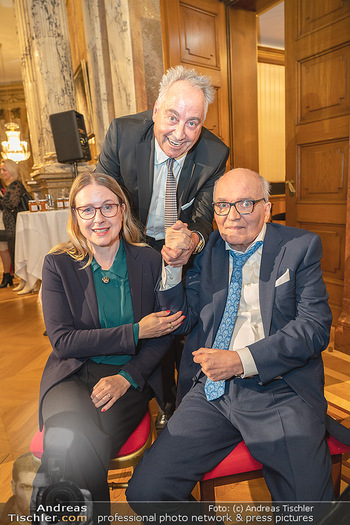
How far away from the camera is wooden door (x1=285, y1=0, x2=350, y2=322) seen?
3.25 m

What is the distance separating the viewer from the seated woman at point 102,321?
1.36m

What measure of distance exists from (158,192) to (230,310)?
0.82 meters

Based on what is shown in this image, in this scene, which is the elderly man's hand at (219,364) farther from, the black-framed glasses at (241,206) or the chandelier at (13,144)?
the chandelier at (13,144)

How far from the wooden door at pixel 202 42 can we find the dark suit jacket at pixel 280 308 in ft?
9.84

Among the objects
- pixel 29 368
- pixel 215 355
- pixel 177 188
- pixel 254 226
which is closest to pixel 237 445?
pixel 215 355

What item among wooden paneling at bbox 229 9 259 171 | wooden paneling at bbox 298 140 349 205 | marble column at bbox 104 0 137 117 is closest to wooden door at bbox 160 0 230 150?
wooden paneling at bbox 229 9 259 171

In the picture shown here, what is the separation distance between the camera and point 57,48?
5.09m

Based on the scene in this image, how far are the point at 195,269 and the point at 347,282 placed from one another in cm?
178

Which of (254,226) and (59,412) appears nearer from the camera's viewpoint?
(59,412)

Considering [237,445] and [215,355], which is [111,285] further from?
[237,445]

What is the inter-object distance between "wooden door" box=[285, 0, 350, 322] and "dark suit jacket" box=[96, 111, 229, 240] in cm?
184

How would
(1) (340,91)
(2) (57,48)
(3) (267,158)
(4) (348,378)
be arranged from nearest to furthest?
(4) (348,378), (1) (340,91), (2) (57,48), (3) (267,158)

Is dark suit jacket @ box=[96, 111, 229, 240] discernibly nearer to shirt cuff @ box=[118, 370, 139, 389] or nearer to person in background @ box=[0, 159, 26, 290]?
shirt cuff @ box=[118, 370, 139, 389]

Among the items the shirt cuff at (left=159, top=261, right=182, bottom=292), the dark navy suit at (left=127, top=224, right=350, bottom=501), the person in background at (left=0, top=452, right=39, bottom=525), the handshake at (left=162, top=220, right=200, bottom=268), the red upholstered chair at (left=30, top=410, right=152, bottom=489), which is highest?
the handshake at (left=162, top=220, right=200, bottom=268)
